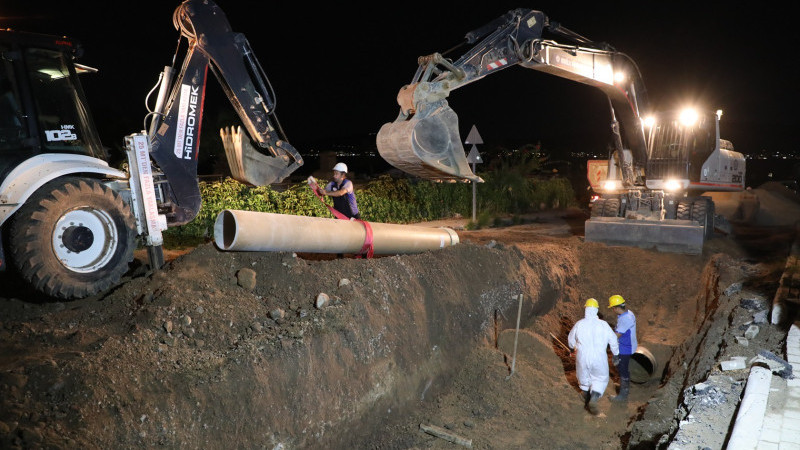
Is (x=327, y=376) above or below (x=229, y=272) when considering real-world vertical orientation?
below

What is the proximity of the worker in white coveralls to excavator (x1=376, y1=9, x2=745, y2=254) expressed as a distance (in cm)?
231

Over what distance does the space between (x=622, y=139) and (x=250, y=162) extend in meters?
9.22

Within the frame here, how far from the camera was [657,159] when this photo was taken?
12430 mm

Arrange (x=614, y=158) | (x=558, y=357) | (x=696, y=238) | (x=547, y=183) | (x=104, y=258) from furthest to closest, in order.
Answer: (x=547, y=183), (x=614, y=158), (x=696, y=238), (x=558, y=357), (x=104, y=258)

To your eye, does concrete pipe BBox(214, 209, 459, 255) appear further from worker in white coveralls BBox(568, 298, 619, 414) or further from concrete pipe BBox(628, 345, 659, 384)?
concrete pipe BBox(628, 345, 659, 384)

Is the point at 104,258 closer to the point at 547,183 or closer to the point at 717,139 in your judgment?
the point at 717,139

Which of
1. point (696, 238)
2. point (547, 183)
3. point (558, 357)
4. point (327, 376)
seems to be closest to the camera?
point (327, 376)

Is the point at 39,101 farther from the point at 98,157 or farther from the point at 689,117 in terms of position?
the point at 689,117

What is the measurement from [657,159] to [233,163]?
32.1 feet

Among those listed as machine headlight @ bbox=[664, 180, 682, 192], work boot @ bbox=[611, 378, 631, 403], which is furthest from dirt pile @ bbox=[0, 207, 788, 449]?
machine headlight @ bbox=[664, 180, 682, 192]

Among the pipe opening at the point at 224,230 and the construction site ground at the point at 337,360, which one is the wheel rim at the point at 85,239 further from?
the pipe opening at the point at 224,230

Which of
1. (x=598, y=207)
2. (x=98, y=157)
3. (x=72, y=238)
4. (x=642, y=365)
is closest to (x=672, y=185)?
(x=598, y=207)

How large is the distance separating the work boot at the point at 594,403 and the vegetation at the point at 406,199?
6165mm

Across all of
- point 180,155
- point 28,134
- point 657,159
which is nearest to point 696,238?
point 657,159
